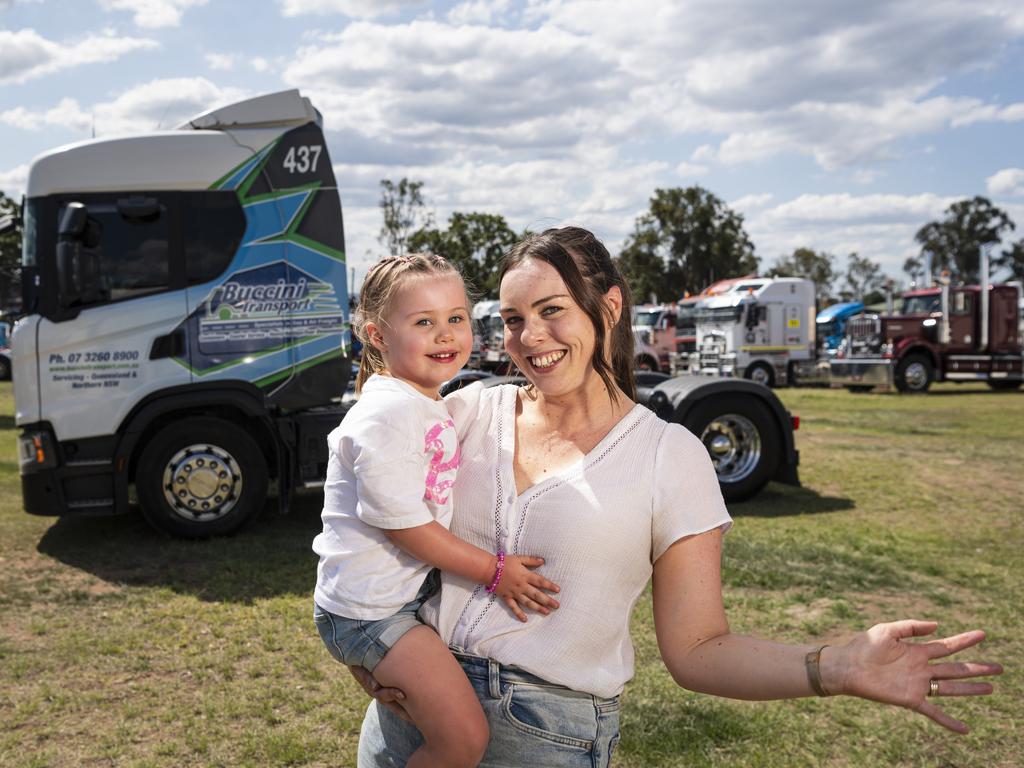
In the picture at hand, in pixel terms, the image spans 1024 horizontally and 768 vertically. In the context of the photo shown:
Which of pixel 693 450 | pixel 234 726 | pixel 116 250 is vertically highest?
pixel 116 250

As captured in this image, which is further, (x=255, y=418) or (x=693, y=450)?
(x=255, y=418)

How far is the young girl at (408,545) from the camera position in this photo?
1758 millimetres

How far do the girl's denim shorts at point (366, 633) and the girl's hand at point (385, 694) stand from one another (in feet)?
0.11

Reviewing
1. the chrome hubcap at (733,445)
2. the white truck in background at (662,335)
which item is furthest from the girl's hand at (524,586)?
the white truck in background at (662,335)

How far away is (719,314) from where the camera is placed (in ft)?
78.4

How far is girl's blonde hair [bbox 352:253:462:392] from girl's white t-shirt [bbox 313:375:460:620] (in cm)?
22

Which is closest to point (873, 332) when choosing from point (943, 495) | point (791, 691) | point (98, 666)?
point (943, 495)

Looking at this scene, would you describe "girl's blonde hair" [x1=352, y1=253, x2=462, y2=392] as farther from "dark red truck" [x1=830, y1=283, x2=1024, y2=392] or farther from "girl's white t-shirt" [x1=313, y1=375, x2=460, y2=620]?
"dark red truck" [x1=830, y1=283, x2=1024, y2=392]

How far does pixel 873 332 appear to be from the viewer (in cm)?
2466

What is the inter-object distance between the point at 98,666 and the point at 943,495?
7.57 metres

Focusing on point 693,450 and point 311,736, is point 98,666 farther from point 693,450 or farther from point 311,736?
point 693,450

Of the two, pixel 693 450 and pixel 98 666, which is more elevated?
pixel 693 450

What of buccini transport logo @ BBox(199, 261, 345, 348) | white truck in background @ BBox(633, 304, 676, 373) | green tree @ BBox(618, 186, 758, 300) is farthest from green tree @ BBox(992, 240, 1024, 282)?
buccini transport logo @ BBox(199, 261, 345, 348)

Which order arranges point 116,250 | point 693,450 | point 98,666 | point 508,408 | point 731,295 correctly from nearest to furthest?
point 693,450 → point 508,408 → point 98,666 → point 116,250 → point 731,295
